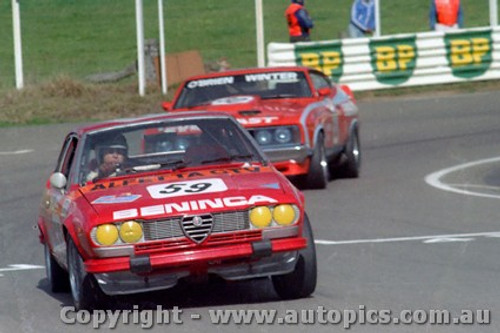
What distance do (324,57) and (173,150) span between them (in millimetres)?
A: 16367

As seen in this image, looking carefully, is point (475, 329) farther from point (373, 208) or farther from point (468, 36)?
point (468, 36)

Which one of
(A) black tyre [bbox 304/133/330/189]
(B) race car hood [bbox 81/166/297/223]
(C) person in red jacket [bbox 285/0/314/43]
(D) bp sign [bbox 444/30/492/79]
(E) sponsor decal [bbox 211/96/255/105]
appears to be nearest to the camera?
(B) race car hood [bbox 81/166/297/223]

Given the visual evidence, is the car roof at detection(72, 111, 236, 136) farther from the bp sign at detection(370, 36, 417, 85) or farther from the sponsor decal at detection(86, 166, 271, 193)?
the bp sign at detection(370, 36, 417, 85)

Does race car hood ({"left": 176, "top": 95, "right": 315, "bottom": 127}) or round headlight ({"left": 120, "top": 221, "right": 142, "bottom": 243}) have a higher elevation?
round headlight ({"left": 120, "top": 221, "right": 142, "bottom": 243})

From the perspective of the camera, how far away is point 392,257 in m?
10.9

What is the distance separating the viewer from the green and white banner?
26.2m

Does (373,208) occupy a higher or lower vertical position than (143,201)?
lower

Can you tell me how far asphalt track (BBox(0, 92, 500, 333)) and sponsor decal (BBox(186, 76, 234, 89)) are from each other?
1.80 metres

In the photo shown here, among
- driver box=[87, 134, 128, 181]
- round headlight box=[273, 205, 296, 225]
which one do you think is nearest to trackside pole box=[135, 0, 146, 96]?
driver box=[87, 134, 128, 181]

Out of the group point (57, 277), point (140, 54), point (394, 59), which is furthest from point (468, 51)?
point (57, 277)

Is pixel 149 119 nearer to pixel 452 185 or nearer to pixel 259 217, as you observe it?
pixel 259 217

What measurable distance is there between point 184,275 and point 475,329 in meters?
1.89

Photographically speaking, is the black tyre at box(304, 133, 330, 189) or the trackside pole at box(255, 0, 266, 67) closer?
the black tyre at box(304, 133, 330, 189)

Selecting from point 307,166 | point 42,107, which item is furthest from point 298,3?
point 307,166
